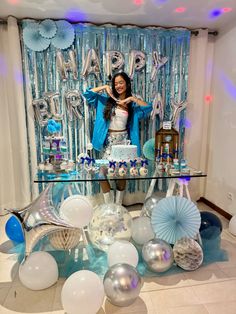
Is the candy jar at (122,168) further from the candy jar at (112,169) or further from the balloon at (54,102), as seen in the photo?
the balloon at (54,102)

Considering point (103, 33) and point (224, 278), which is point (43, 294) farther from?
point (103, 33)

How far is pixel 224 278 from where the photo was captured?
1850 millimetres

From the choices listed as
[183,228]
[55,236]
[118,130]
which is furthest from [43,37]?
[183,228]

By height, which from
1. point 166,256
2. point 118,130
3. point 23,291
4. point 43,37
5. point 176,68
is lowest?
point 23,291

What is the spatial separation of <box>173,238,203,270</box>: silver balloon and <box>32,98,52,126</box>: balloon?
6.19 feet

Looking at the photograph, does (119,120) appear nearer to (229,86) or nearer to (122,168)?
(122,168)

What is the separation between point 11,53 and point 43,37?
376mm

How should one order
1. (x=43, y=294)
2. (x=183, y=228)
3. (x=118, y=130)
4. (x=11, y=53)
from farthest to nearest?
1. (x=118, y=130)
2. (x=11, y=53)
3. (x=183, y=228)
4. (x=43, y=294)

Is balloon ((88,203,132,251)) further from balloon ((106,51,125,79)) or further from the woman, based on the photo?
balloon ((106,51,125,79))

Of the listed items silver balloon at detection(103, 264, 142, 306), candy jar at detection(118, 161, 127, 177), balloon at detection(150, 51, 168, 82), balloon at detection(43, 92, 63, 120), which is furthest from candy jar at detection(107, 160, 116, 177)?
balloon at detection(150, 51, 168, 82)

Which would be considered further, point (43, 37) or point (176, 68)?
point (176, 68)

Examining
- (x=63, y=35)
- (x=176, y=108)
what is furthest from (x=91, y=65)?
(x=176, y=108)

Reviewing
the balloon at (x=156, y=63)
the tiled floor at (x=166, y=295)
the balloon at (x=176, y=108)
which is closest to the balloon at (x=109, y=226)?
the tiled floor at (x=166, y=295)

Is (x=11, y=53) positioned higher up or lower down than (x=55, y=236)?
higher up
